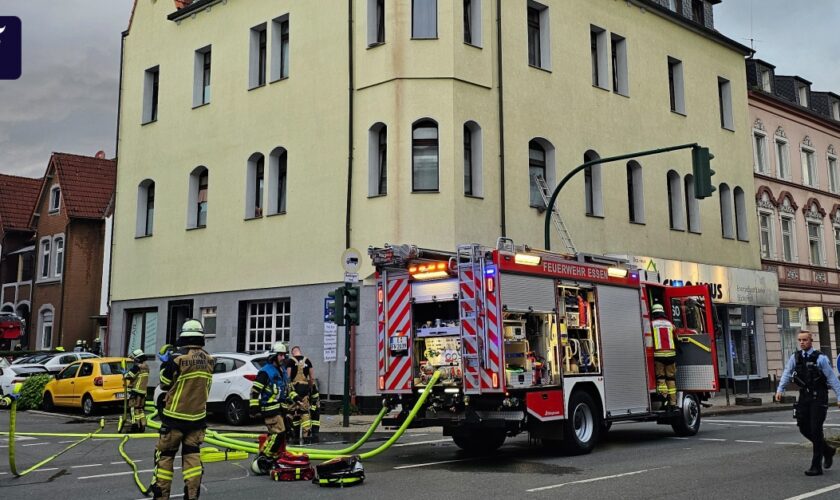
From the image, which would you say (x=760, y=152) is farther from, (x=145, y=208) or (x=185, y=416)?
(x=185, y=416)

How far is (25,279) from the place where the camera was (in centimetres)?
4244

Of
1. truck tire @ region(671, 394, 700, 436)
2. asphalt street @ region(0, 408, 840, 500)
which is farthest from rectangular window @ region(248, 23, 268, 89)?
truck tire @ region(671, 394, 700, 436)

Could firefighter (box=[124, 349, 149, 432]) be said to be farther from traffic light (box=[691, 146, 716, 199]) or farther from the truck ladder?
traffic light (box=[691, 146, 716, 199])

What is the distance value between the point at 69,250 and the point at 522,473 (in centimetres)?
3305

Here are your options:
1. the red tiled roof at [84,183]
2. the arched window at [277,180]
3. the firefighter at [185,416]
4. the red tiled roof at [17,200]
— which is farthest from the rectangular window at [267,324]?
the red tiled roof at [17,200]

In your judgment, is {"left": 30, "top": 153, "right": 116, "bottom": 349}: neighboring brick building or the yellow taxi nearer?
the yellow taxi

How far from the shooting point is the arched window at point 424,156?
20.3m

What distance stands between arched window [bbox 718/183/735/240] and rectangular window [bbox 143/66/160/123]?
2010cm

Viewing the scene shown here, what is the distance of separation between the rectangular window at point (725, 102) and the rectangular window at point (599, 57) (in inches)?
286

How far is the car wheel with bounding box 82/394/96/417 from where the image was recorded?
844 inches

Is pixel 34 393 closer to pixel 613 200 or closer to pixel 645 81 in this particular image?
pixel 613 200

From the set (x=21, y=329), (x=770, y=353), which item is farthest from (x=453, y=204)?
(x=21, y=329)

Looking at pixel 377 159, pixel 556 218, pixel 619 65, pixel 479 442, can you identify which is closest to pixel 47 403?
pixel 377 159

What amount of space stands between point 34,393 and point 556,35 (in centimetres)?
1850
